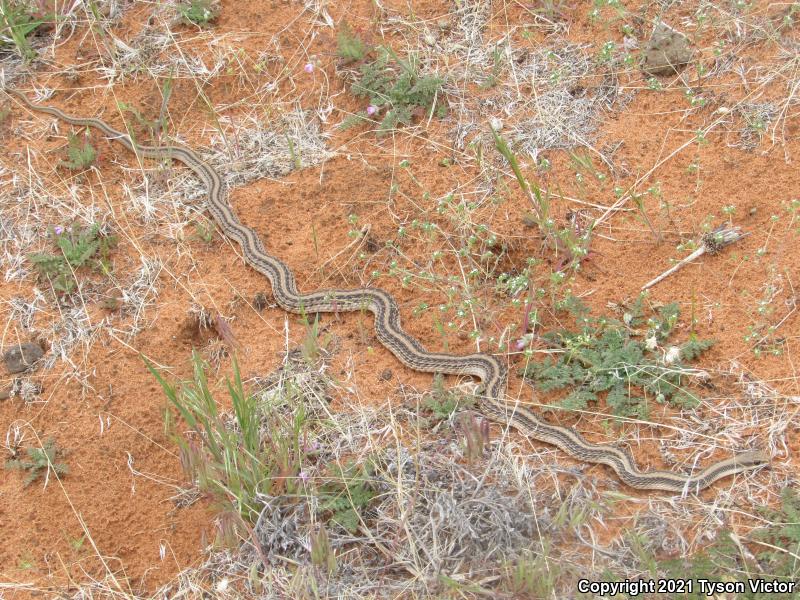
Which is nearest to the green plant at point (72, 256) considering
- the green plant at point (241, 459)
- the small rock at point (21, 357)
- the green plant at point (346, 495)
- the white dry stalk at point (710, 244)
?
the small rock at point (21, 357)

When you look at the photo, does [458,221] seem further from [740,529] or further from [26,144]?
[26,144]

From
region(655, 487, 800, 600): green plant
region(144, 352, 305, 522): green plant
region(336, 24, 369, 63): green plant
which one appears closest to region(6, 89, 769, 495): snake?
region(655, 487, 800, 600): green plant

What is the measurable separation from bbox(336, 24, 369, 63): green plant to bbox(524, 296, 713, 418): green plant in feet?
10.9

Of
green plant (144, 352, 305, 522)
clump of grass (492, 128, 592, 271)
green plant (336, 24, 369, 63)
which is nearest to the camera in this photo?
green plant (144, 352, 305, 522)

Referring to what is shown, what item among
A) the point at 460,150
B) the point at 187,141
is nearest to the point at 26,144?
the point at 187,141

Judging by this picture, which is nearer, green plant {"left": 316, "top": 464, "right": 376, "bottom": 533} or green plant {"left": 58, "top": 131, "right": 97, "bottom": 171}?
green plant {"left": 316, "top": 464, "right": 376, "bottom": 533}

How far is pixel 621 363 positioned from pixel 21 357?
4.25 metres

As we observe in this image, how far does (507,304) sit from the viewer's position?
5.83 m

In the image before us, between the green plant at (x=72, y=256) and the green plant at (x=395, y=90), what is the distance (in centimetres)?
231

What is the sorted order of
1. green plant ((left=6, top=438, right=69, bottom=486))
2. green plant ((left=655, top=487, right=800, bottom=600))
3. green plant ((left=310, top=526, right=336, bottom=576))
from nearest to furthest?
green plant ((left=655, top=487, right=800, bottom=600))
green plant ((left=310, top=526, right=336, bottom=576))
green plant ((left=6, top=438, right=69, bottom=486))

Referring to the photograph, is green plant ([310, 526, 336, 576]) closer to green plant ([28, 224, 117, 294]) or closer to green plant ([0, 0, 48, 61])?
green plant ([28, 224, 117, 294])

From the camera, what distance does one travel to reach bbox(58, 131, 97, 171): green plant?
7074 millimetres

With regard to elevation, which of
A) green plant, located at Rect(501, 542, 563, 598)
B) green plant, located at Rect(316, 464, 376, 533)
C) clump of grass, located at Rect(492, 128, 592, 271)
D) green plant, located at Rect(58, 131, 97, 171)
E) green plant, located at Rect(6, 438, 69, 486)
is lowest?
green plant, located at Rect(6, 438, 69, 486)

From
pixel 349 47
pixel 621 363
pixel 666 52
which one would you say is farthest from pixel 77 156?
pixel 666 52
